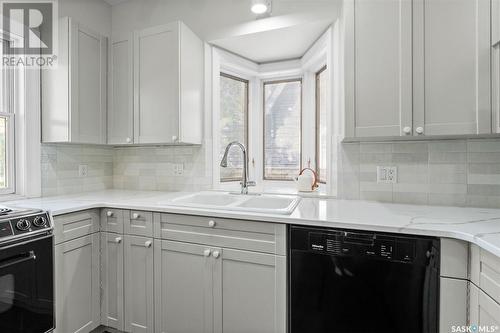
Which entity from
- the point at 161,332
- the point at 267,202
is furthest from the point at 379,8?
the point at 161,332

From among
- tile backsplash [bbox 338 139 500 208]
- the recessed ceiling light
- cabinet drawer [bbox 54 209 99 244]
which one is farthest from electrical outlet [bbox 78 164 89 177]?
tile backsplash [bbox 338 139 500 208]

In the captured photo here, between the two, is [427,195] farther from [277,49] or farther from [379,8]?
[277,49]

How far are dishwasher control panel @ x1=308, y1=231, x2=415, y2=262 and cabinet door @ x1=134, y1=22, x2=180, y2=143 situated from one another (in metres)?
1.32

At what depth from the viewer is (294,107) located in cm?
263

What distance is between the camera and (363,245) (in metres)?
1.31

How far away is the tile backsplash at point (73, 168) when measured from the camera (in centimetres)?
219

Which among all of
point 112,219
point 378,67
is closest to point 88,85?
point 112,219

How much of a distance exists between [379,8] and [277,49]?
966 millimetres

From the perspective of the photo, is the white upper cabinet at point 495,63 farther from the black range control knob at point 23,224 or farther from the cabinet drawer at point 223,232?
the black range control knob at point 23,224

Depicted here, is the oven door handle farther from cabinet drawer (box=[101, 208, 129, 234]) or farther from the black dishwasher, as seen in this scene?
the black dishwasher

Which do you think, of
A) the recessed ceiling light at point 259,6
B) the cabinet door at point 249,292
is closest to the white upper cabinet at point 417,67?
the recessed ceiling light at point 259,6

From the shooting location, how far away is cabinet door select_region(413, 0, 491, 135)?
4.69 feet

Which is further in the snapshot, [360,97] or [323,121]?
[323,121]

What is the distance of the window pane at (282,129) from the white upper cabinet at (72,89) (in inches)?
59.2
